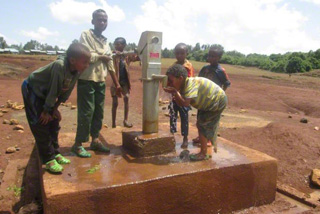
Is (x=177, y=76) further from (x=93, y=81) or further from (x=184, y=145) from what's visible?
(x=184, y=145)

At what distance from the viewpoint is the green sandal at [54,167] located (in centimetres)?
250

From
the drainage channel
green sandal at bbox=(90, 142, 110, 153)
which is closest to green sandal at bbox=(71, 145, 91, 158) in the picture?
green sandal at bbox=(90, 142, 110, 153)

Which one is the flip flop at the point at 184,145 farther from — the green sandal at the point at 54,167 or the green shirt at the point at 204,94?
the green sandal at the point at 54,167

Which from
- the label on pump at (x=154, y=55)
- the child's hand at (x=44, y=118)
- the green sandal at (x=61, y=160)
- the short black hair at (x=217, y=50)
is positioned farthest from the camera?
the short black hair at (x=217, y=50)

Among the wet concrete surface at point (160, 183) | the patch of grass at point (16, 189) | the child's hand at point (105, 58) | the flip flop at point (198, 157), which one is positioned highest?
the child's hand at point (105, 58)

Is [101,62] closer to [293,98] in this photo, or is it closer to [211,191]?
[211,191]

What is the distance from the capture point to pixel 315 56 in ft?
103

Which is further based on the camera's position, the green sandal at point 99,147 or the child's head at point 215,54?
the child's head at point 215,54

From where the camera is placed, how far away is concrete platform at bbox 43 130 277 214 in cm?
225

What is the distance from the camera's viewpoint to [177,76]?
2.79 metres

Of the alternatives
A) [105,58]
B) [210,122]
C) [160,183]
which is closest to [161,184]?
[160,183]

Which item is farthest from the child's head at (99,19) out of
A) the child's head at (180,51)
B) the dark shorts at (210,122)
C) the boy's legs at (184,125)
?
the dark shorts at (210,122)

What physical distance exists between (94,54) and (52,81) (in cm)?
61

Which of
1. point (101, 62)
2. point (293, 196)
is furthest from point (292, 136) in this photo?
point (101, 62)
